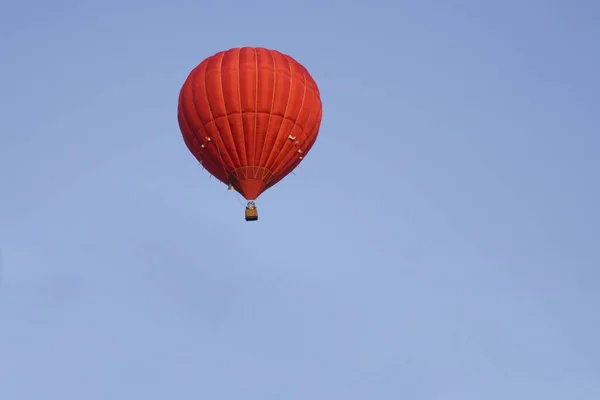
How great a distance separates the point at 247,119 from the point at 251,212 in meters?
4.70

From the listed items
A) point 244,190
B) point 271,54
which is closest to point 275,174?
point 244,190

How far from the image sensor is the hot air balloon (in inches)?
2680

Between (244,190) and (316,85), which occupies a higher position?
(316,85)

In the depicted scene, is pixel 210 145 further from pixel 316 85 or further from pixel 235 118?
pixel 316 85

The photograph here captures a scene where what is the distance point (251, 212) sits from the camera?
68.7 m

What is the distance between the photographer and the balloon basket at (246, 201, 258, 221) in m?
68.7

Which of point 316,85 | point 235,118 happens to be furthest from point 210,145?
point 316,85

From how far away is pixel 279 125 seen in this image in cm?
6850

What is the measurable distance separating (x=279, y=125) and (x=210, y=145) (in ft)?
11.8

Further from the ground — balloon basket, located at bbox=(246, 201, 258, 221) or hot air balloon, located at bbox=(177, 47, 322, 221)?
hot air balloon, located at bbox=(177, 47, 322, 221)

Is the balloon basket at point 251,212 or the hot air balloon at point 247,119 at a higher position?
the hot air balloon at point 247,119

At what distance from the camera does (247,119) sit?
67.9 meters

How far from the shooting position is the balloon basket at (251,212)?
68.7m

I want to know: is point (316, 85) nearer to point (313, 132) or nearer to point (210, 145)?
point (313, 132)
